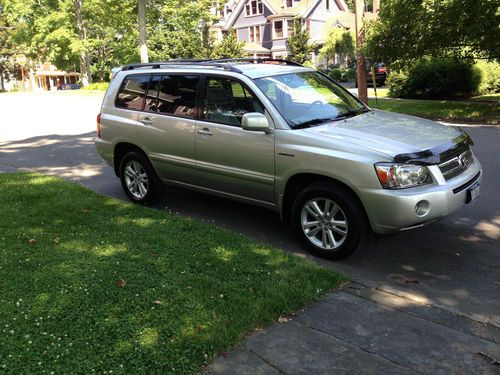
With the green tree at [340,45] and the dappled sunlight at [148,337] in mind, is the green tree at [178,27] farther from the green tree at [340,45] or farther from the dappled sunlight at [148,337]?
the dappled sunlight at [148,337]

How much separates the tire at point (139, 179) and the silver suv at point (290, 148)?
0.05ft

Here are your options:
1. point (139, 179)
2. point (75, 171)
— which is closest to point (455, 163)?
point (139, 179)

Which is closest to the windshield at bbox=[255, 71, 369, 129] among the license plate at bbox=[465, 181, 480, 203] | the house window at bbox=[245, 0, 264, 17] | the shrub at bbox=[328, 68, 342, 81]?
the license plate at bbox=[465, 181, 480, 203]

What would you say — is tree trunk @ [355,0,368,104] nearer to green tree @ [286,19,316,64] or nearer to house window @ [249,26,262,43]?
green tree @ [286,19,316,64]

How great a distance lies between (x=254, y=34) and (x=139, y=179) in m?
55.1

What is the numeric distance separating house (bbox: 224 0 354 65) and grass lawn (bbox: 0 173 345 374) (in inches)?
2001

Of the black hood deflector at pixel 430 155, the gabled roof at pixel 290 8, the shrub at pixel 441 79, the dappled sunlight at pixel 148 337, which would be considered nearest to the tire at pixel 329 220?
the black hood deflector at pixel 430 155

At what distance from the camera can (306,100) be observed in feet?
17.7

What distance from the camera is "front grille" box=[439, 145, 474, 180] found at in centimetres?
447

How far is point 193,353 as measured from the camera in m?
3.17

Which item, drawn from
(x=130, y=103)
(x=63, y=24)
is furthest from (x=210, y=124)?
(x=63, y=24)

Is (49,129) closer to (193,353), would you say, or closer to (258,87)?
(258,87)

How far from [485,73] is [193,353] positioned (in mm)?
21874

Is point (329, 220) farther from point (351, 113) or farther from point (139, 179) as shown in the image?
point (139, 179)
